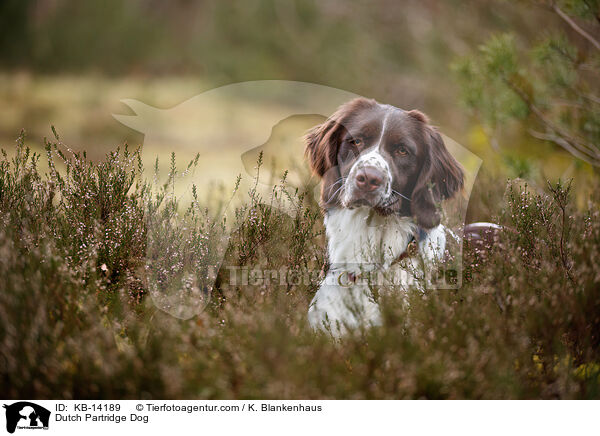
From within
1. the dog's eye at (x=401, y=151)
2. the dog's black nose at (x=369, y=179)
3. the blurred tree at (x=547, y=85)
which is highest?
the blurred tree at (x=547, y=85)

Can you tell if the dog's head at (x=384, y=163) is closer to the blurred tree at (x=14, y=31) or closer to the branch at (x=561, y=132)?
the branch at (x=561, y=132)

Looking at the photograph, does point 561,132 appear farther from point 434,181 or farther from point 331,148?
point 331,148

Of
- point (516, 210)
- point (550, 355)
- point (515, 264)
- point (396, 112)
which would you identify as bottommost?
point (550, 355)

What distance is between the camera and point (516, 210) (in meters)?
2.74

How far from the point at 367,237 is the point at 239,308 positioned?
63 centimetres

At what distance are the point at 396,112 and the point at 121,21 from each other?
795 centimetres

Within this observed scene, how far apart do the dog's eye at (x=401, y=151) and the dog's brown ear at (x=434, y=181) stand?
133 millimetres

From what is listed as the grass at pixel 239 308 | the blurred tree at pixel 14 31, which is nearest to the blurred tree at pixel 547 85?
the grass at pixel 239 308

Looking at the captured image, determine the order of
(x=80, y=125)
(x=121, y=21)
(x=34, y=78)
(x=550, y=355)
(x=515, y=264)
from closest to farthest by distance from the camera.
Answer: (x=550, y=355)
(x=515, y=264)
(x=80, y=125)
(x=34, y=78)
(x=121, y=21)

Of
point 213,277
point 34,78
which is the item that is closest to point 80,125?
point 34,78

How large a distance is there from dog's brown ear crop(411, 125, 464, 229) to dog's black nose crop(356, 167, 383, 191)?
245 millimetres

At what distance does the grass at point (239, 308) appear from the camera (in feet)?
5.82
